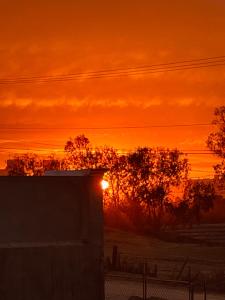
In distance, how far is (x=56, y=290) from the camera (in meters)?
18.1

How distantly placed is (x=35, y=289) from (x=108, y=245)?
4174 cm

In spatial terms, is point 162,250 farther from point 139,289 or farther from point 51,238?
point 51,238

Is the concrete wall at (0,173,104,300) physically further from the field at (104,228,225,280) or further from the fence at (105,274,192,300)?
the field at (104,228,225,280)

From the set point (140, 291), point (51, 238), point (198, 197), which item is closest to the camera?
point (51, 238)

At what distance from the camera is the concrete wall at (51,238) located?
1753cm

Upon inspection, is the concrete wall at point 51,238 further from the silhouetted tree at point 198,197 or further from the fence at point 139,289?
the silhouetted tree at point 198,197

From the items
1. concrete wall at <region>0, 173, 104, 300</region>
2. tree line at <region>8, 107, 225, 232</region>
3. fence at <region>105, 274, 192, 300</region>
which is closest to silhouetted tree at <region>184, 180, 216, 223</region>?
tree line at <region>8, 107, 225, 232</region>

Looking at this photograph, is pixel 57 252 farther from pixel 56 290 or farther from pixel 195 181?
pixel 195 181

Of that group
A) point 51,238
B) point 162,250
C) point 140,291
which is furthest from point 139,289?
point 162,250

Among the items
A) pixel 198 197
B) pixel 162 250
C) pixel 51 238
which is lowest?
pixel 162 250

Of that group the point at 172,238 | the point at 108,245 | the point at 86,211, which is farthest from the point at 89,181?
the point at 172,238

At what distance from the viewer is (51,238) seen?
59.7 ft

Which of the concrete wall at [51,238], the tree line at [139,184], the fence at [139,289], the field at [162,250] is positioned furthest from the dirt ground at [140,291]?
the tree line at [139,184]

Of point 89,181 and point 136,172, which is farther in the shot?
point 136,172
